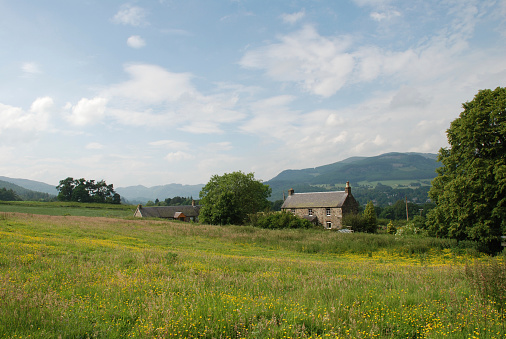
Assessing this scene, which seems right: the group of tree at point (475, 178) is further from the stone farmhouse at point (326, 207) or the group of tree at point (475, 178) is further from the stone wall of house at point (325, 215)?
the stone farmhouse at point (326, 207)

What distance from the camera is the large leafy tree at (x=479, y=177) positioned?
26.0 meters

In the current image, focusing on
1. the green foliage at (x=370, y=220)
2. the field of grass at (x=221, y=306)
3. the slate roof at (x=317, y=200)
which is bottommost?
the green foliage at (x=370, y=220)

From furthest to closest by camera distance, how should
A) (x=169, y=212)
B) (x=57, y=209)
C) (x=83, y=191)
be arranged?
(x=83, y=191) < (x=169, y=212) < (x=57, y=209)

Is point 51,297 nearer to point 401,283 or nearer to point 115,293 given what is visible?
point 115,293

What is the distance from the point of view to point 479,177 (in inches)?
1051

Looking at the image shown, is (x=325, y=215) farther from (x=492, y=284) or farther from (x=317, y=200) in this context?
(x=492, y=284)

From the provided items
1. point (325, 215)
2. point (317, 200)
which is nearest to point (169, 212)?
point (317, 200)

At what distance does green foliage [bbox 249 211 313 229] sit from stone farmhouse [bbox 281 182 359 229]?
46.7 ft

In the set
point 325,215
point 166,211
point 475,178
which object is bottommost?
point 166,211

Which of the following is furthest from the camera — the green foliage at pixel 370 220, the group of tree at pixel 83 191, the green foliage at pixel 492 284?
the group of tree at pixel 83 191

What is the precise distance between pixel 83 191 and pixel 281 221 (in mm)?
102082

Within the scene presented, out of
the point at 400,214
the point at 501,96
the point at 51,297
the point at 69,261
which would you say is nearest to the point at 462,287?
the point at 51,297

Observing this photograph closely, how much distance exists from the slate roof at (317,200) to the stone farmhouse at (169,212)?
36822 millimetres

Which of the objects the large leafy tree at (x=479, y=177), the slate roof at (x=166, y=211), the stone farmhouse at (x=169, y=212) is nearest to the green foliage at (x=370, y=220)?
the large leafy tree at (x=479, y=177)
